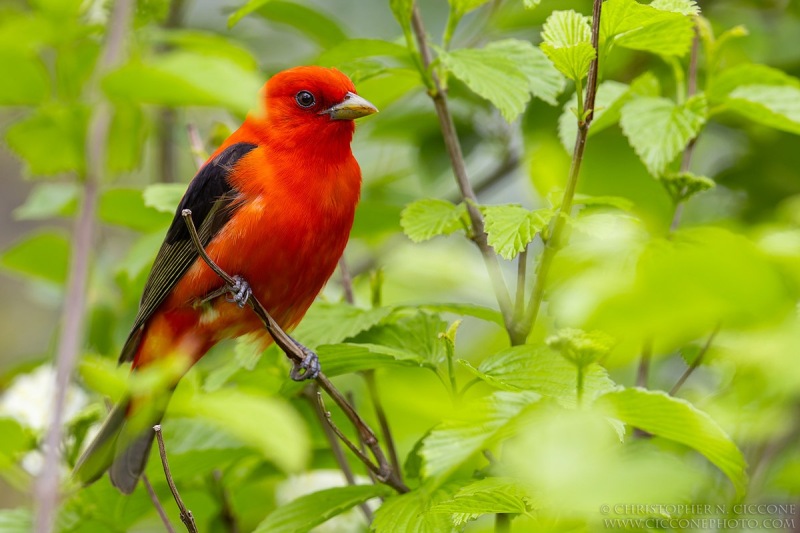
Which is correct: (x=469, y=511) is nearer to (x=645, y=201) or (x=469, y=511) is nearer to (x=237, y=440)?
(x=237, y=440)

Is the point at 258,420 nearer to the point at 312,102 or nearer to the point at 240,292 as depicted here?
the point at 240,292

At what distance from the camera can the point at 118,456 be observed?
295cm

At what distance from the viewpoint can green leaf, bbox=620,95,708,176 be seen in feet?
8.34

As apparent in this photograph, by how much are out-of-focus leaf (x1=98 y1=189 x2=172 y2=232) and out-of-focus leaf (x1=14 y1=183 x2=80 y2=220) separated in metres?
0.13

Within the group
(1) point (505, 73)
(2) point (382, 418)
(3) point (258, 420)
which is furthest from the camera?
(2) point (382, 418)

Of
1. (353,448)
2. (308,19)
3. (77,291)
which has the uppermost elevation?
(77,291)

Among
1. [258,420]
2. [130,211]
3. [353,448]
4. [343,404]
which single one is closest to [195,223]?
[130,211]

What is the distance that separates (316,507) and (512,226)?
2.71 feet

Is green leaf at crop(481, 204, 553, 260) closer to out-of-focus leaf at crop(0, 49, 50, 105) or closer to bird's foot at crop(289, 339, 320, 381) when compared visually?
bird's foot at crop(289, 339, 320, 381)

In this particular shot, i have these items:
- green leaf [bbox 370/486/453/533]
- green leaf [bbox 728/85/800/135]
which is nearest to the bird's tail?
green leaf [bbox 370/486/453/533]

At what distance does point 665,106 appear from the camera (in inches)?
107

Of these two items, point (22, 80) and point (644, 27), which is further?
point (644, 27)

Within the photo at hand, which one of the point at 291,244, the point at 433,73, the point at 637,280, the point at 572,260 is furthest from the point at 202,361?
the point at 637,280

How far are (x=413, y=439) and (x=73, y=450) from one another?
3.51 feet
